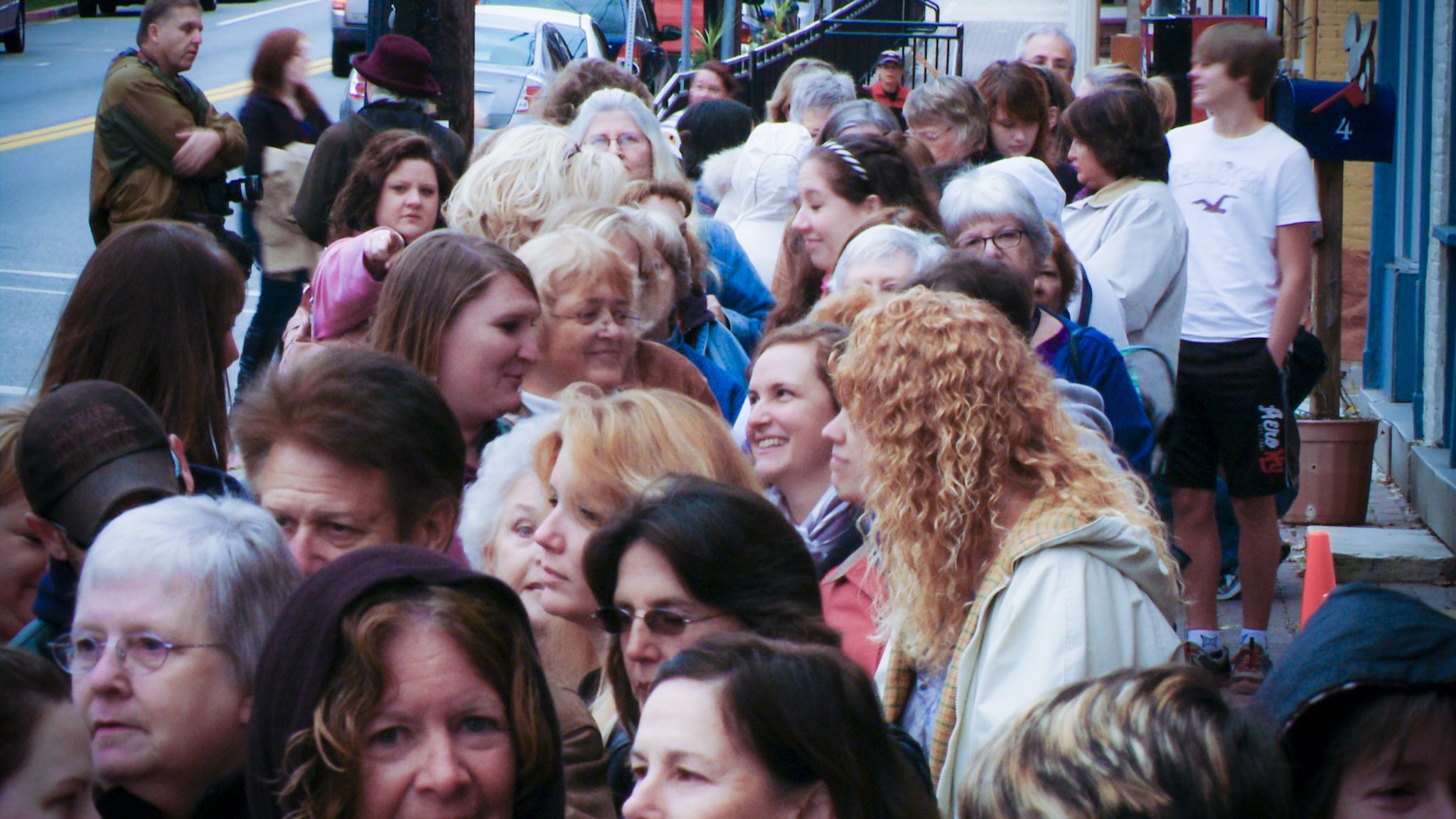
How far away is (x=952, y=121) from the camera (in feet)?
24.4

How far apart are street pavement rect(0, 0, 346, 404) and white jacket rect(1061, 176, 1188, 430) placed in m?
3.30

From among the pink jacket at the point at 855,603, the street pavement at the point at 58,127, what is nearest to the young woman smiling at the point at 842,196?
the pink jacket at the point at 855,603

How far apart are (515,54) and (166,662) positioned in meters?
15.7

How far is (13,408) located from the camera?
10.8 ft

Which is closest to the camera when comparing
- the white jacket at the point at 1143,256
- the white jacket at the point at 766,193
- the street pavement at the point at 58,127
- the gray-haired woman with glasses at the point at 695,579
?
the gray-haired woman with glasses at the point at 695,579

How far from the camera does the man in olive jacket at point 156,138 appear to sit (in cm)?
828

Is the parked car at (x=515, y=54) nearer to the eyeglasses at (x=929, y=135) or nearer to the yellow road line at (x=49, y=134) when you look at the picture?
the yellow road line at (x=49, y=134)

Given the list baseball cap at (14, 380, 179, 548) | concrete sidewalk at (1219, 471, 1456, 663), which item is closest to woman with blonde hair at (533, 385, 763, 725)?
baseball cap at (14, 380, 179, 548)

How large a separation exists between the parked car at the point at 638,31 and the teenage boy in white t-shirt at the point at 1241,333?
12.4m

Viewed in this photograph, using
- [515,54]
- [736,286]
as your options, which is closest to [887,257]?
[736,286]

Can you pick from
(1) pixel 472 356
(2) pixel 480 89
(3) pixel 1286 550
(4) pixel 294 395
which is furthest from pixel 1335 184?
(2) pixel 480 89

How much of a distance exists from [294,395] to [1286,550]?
5399 millimetres

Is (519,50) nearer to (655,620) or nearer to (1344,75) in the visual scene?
(1344,75)

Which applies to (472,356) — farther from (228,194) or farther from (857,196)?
(228,194)
